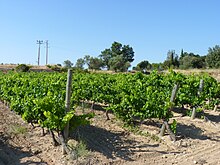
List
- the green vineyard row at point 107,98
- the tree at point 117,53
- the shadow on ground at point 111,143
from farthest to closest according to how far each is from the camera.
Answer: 1. the tree at point 117,53
2. the shadow on ground at point 111,143
3. the green vineyard row at point 107,98

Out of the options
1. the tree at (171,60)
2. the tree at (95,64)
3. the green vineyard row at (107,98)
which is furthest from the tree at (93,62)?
the green vineyard row at (107,98)

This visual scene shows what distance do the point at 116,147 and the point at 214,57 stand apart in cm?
3911

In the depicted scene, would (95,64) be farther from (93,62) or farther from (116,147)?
(116,147)

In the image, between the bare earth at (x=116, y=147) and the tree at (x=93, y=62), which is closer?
the bare earth at (x=116, y=147)

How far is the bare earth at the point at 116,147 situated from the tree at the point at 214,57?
35.3m

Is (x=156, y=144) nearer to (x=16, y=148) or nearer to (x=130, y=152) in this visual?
(x=130, y=152)

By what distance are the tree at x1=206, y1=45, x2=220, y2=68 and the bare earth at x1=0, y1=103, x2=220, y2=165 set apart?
35.3 meters

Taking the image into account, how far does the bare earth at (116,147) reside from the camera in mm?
5602

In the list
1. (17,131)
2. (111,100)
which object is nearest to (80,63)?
(111,100)

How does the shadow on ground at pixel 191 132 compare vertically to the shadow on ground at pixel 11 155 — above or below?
above

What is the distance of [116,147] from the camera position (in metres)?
6.39

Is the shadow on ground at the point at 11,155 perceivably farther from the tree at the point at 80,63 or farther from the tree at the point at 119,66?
the tree at the point at 80,63

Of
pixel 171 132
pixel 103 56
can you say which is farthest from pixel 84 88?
pixel 103 56

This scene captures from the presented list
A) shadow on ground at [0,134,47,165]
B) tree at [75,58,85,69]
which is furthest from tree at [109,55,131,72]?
shadow on ground at [0,134,47,165]
